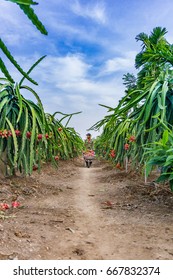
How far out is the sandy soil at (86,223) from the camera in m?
2.56

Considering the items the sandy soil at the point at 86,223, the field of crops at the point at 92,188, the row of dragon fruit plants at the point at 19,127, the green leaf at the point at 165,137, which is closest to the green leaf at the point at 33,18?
the field of crops at the point at 92,188

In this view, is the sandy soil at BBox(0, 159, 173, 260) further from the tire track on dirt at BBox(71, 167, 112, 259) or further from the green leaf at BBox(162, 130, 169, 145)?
the green leaf at BBox(162, 130, 169, 145)

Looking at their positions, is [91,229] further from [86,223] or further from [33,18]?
[33,18]

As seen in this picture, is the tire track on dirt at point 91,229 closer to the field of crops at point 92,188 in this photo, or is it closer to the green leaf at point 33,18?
the field of crops at point 92,188

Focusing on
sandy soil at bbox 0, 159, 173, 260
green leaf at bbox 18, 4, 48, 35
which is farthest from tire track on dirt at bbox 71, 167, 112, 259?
green leaf at bbox 18, 4, 48, 35

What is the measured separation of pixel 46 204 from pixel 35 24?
10.9 feet

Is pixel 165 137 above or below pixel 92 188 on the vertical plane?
above

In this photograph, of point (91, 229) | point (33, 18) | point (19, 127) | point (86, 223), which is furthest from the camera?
point (19, 127)

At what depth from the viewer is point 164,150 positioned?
146 inches

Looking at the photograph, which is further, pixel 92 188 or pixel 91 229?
pixel 92 188

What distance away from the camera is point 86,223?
137 inches

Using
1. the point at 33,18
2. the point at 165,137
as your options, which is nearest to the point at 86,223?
the point at 165,137
